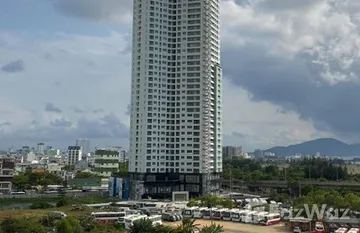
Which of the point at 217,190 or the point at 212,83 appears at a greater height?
the point at 212,83

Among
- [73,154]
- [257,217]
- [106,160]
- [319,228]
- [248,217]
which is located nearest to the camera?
[319,228]

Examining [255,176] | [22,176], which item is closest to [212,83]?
[255,176]

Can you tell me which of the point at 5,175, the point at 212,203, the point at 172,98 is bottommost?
the point at 212,203

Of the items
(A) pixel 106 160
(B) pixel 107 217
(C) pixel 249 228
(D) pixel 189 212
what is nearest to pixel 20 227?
(B) pixel 107 217

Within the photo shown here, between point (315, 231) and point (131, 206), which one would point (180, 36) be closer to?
point (131, 206)

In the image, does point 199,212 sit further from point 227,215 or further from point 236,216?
point 236,216

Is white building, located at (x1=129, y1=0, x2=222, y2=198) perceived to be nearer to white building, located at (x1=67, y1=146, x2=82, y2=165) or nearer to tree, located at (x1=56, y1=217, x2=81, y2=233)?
tree, located at (x1=56, y1=217, x2=81, y2=233)
